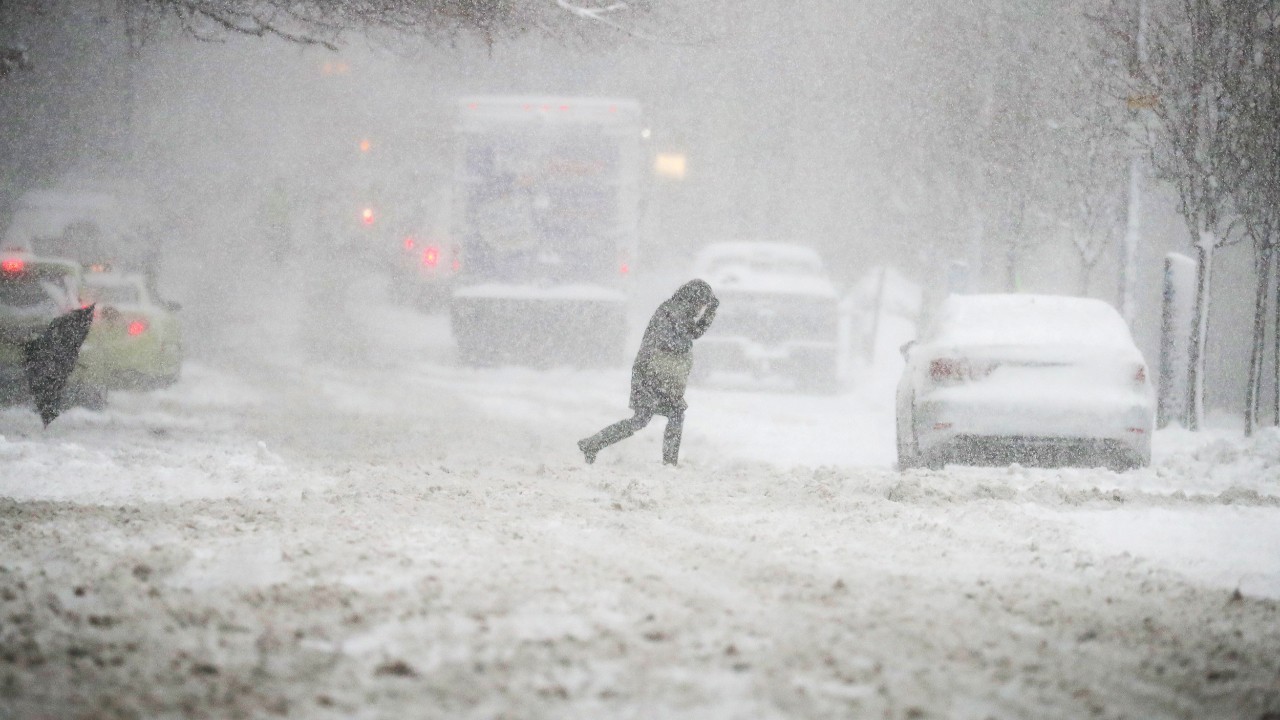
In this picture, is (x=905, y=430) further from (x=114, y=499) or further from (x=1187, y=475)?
(x=114, y=499)

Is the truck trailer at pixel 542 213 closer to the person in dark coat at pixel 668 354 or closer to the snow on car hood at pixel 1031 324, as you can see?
the snow on car hood at pixel 1031 324

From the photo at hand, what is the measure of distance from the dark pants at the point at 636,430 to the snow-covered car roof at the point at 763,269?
7.02 metres

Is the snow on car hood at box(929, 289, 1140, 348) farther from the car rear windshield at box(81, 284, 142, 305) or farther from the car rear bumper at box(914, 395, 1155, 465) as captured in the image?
the car rear windshield at box(81, 284, 142, 305)

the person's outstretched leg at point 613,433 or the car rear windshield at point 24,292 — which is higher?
the car rear windshield at point 24,292

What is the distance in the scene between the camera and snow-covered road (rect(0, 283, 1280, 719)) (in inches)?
149

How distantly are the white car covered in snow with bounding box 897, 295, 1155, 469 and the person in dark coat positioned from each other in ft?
6.31

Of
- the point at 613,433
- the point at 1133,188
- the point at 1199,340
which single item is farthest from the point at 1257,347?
the point at 613,433

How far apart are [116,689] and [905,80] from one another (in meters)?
18.6

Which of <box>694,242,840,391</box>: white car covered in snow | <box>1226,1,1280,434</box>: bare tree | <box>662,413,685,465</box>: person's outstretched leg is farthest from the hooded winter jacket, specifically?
<box>694,242,840,391</box>: white car covered in snow

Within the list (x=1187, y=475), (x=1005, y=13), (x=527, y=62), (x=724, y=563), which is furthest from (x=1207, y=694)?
(x=527, y=62)

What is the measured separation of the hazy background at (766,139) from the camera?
1592 centimetres

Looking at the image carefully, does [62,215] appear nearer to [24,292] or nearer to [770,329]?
[24,292]

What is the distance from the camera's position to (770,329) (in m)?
16.3

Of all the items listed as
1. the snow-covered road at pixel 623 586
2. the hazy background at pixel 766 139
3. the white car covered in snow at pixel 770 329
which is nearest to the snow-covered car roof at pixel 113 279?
the hazy background at pixel 766 139
